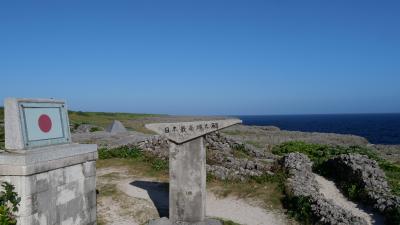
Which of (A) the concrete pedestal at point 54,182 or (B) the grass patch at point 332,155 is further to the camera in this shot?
(B) the grass patch at point 332,155

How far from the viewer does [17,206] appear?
8.49 m

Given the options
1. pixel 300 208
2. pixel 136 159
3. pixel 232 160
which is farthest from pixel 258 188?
pixel 136 159

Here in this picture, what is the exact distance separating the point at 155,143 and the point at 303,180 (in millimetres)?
10049

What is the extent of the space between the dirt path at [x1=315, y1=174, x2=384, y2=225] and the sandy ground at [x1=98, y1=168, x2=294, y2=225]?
2.63 m

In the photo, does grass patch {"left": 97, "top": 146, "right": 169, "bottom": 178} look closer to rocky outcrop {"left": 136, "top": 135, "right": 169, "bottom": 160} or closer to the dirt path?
rocky outcrop {"left": 136, "top": 135, "right": 169, "bottom": 160}

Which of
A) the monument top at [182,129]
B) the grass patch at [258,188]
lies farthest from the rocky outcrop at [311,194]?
the monument top at [182,129]

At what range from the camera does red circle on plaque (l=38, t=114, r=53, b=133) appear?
30.9 feet

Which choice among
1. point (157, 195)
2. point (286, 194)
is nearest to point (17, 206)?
point (157, 195)

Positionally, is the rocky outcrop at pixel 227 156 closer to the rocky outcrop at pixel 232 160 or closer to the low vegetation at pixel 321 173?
the rocky outcrop at pixel 232 160

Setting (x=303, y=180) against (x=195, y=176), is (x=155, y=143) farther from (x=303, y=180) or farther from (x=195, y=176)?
(x=195, y=176)

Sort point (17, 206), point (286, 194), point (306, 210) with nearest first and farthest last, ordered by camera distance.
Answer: point (17, 206) < point (306, 210) < point (286, 194)

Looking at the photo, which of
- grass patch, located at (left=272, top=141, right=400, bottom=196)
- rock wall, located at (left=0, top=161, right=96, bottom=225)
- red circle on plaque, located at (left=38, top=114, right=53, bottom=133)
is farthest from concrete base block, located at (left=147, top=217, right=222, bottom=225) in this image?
grass patch, located at (left=272, top=141, right=400, bottom=196)

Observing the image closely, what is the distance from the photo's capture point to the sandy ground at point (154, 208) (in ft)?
45.1

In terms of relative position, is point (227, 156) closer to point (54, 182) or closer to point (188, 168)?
point (188, 168)
